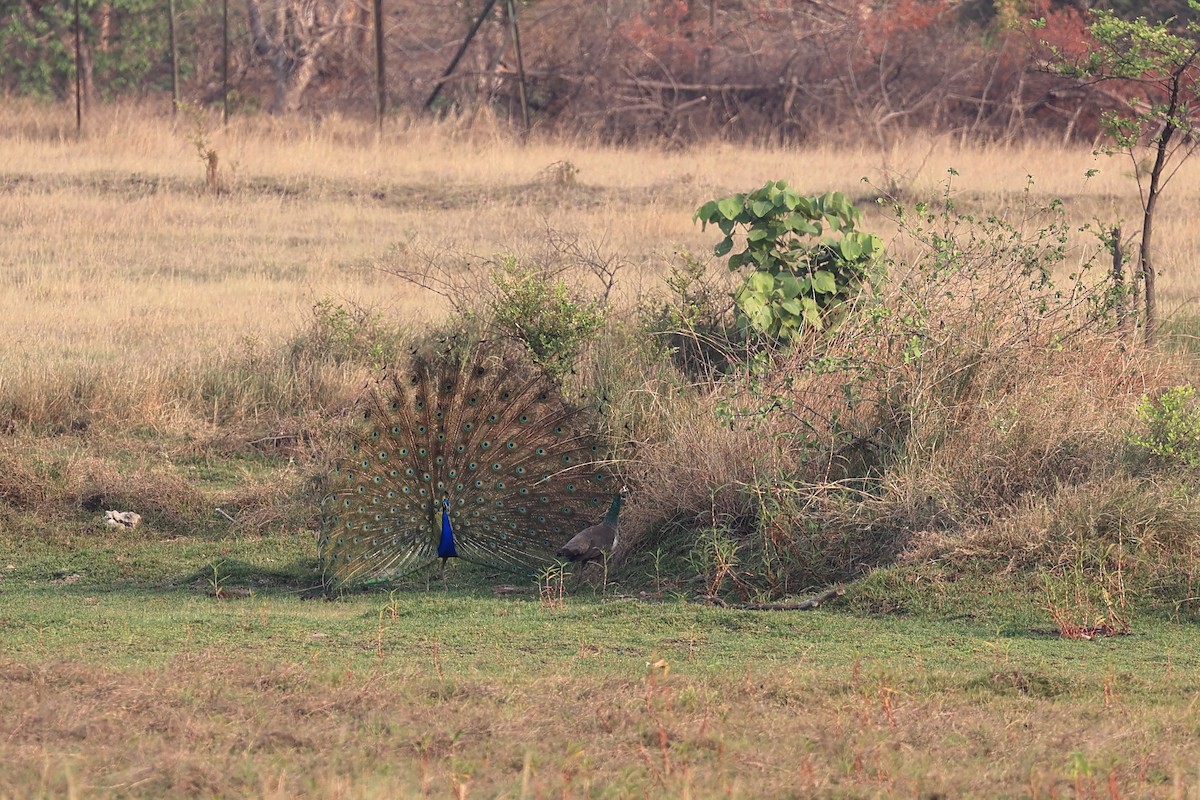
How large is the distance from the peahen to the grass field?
175mm

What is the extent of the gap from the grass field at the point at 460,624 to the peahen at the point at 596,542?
18 centimetres

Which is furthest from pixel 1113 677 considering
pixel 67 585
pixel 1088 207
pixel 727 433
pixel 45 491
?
pixel 1088 207

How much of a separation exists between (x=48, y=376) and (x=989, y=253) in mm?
6672

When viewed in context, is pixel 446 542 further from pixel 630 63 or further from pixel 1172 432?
pixel 630 63

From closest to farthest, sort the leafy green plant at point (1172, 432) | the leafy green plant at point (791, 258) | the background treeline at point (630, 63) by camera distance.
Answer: the leafy green plant at point (1172, 432) → the leafy green plant at point (791, 258) → the background treeline at point (630, 63)

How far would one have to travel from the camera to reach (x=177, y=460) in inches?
419

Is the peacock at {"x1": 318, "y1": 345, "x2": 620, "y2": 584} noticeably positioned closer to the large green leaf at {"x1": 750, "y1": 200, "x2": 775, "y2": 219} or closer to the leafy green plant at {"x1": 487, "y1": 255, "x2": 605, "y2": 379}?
the leafy green plant at {"x1": 487, "y1": 255, "x2": 605, "y2": 379}

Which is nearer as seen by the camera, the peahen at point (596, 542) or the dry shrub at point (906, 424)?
the dry shrub at point (906, 424)

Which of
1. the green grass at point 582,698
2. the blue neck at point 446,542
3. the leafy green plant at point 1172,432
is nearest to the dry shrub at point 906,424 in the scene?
the leafy green plant at point 1172,432

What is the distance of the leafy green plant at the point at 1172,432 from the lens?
7.78 metres

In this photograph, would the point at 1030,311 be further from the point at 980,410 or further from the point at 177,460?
the point at 177,460

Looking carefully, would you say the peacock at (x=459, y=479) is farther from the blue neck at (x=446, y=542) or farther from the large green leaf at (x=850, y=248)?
the large green leaf at (x=850, y=248)

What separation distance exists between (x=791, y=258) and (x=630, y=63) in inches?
849

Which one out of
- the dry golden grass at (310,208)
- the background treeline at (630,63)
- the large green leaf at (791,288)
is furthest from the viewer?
the background treeline at (630,63)
